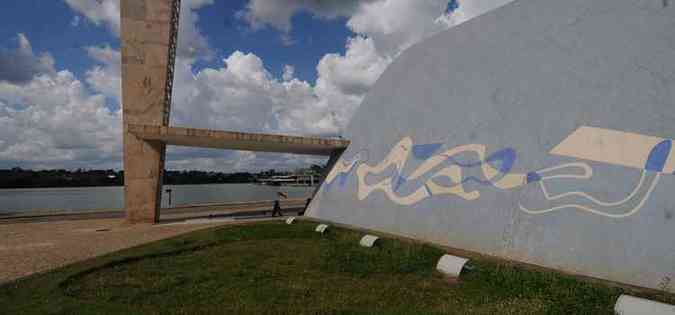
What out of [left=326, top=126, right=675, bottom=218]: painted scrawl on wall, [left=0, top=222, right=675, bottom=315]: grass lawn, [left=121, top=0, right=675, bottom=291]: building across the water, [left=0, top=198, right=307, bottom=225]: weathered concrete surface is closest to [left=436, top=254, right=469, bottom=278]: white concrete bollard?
[left=0, top=222, right=675, bottom=315]: grass lawn

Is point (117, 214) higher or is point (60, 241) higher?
point (117, 214)

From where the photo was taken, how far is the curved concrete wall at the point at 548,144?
7520mm

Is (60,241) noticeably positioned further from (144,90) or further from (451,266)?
(451,266)

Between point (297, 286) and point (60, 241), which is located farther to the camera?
point (60, 241)

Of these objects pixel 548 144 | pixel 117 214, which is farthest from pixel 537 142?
pixel 117 214

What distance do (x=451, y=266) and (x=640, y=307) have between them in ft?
10.2

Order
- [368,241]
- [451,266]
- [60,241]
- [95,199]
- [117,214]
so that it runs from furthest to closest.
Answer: [95,199] < [117,214] < [60,241] < [368,241] < [451,266]

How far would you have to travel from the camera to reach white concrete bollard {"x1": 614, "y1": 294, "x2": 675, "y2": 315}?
5.09 m

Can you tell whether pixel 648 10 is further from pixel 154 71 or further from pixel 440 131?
pixel 154 71

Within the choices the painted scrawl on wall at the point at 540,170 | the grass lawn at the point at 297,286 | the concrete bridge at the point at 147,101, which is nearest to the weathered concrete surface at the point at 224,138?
the concrete bridge at the point at 147,101

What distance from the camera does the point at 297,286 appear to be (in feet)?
23.6

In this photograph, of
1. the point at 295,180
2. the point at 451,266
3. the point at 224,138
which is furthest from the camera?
the point at 295,180

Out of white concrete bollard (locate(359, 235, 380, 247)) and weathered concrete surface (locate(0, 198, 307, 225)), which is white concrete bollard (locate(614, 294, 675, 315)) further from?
weathered concrete surface (locate(0, 198, 307, 225))

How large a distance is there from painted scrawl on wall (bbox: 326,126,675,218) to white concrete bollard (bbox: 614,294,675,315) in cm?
274
